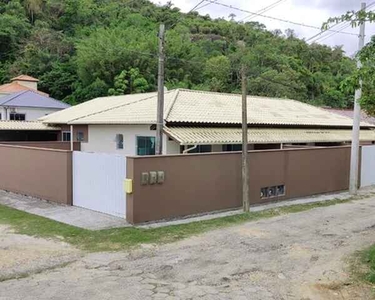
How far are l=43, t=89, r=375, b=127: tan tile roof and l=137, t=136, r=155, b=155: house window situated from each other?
1.06 m

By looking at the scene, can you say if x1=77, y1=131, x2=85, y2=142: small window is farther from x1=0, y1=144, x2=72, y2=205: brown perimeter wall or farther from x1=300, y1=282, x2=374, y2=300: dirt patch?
x1=300, y1=282, x2=374, y2=300: dirt patch

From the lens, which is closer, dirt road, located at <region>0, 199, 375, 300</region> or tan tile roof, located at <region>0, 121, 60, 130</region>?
dirt road, located at <region>0, 199, 375, 300</region>

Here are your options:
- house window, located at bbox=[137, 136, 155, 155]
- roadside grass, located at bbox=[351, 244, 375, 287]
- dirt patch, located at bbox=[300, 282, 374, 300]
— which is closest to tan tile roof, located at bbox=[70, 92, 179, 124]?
house window, located at bbox=[137, 136, 155, 155]

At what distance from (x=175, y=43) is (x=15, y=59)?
25.8 m

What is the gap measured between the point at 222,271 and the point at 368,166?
14295 mm

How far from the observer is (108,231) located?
10500mm

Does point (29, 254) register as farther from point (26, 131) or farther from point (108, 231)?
point (26, 131)

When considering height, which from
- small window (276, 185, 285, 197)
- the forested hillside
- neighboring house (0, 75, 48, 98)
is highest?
the forested hillside

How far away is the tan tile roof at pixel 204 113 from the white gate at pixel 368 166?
3.58 m

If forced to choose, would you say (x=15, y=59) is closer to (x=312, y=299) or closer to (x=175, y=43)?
(x=175, y=43)

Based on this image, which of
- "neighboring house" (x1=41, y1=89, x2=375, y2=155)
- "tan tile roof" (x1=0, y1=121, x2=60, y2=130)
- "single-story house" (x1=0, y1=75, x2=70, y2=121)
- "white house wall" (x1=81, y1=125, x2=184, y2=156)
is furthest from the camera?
"single-story house" (x1=0, y1=75, x2=70, y2=121)

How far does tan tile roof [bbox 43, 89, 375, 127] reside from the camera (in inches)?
696

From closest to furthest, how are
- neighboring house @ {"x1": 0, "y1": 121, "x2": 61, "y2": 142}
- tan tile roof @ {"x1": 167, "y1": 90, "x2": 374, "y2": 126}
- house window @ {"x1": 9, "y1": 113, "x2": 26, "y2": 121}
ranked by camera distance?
tan tile roof @ {"x1": 167, "y1": 90, "x2": 374, "y2": 126}
neighboring house @ {"x1": 0, "y1": 121, "x2": 61, "y2": 142}
house window @ {"x1": 9, "y1": 113, "x2": 26, "y2": 121}

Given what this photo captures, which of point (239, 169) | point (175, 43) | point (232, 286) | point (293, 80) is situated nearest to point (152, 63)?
point (175, 43)
